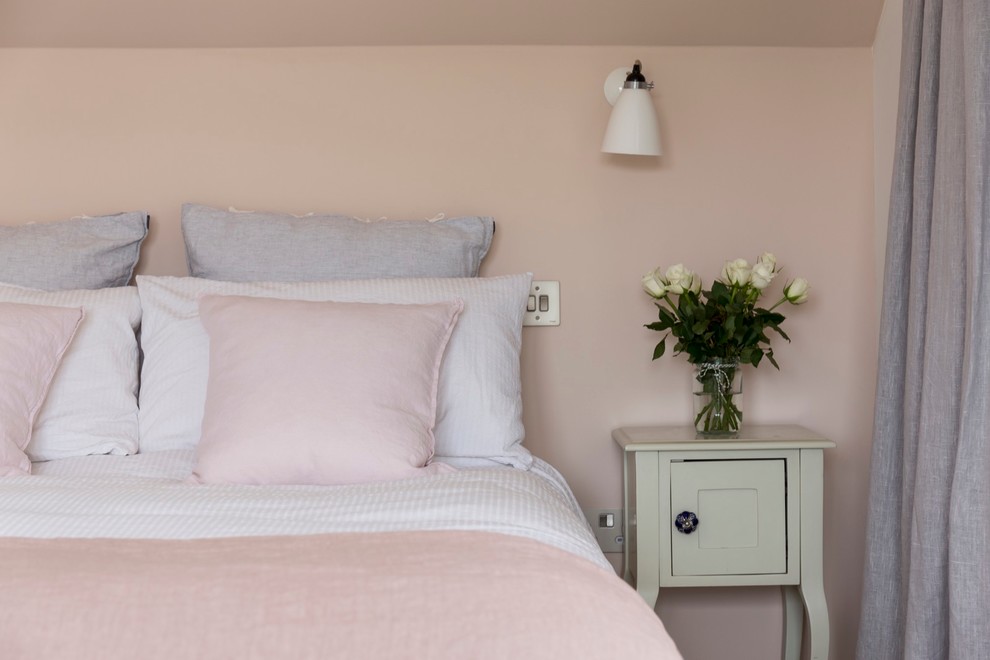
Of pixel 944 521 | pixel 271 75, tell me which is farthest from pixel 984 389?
pixel 271 75

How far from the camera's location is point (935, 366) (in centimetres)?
166

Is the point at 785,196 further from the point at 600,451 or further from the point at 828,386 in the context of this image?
the point at 600,451

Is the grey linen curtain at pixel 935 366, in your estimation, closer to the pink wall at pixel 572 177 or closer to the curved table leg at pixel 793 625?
the curved table leg at pixel 793 625

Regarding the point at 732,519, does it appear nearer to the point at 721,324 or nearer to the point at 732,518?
the point at 732,518

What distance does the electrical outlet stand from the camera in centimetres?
226

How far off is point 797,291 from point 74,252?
5.27 ft

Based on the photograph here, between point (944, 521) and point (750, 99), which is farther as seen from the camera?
point (750, 99)

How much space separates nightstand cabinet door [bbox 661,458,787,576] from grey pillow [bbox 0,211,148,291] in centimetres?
134

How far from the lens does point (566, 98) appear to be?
2.28 m

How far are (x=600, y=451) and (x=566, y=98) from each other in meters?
0.87

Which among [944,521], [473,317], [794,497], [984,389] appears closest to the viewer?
[984,389]

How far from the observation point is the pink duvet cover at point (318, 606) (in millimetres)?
829

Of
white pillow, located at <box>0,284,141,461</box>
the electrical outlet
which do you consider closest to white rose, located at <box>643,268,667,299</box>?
the electrical outlet

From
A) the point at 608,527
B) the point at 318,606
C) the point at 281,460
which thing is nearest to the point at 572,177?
the point at 608,527
